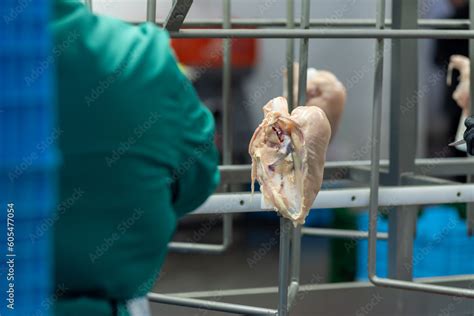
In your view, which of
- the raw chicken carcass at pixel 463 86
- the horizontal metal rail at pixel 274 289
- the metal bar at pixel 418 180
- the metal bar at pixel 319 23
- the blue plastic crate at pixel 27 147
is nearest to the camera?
the blue plastic crate at pixel 27 147

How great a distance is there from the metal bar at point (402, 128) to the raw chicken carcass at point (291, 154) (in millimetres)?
1249

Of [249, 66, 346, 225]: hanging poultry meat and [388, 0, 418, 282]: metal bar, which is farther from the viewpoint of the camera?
[388, 0, 418, 282]: metal bar

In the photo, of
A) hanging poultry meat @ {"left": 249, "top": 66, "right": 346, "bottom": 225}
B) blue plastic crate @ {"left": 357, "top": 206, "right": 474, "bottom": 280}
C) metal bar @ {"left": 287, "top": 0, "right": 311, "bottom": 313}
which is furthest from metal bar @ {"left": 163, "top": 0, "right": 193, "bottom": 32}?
blue plastic crate @ {"left": 357, "top": 206, "right": 474, "bottom": 280}

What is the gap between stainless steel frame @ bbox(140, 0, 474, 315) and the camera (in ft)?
9.35

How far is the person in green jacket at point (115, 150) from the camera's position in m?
1.38

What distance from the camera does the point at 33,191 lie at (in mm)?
1242

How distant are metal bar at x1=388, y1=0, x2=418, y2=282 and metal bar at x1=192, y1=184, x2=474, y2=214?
43cm

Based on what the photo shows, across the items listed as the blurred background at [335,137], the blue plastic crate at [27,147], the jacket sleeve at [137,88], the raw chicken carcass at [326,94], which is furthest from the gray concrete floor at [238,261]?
the blue plastic crate at [27,147]

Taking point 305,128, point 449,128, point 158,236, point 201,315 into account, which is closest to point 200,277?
point 449,128

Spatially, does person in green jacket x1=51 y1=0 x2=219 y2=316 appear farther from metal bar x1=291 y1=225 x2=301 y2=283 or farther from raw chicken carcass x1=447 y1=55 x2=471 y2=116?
raw chicken carcass x1=447 y1=55 x2=471 y2=116

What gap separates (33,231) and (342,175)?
318cm

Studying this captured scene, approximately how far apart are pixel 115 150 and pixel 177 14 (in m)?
1.26

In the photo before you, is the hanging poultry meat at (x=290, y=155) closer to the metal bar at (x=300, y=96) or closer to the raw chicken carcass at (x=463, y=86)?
the metal bar at (x=300, y=96)

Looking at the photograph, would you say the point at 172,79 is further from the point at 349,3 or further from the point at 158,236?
the point at 349,3
